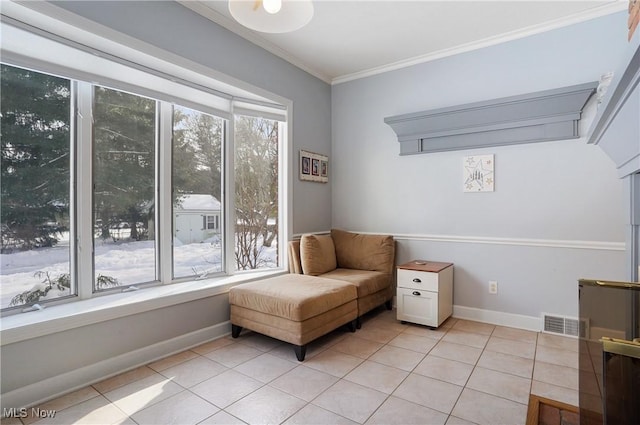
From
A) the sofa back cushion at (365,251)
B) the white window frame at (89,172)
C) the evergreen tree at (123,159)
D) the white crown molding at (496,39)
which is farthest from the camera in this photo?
the sofa back cushion at (365,251)

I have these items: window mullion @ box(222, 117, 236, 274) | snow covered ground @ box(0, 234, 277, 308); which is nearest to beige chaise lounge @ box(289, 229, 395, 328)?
snow covered ground @ box(0, 234, 277, 308)

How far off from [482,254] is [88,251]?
3.35 m

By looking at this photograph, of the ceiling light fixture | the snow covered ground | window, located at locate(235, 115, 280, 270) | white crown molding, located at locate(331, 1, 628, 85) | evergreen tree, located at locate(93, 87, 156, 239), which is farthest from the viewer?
window, located at locate(235, 115, 280, 270)

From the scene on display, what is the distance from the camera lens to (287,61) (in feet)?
11.3

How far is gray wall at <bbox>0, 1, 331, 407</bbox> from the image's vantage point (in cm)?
185

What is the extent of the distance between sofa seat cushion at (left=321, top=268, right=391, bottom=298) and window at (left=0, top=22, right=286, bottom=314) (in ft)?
2.64

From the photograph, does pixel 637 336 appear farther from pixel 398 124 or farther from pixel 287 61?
pixel 287 61

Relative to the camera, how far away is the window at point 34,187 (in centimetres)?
192

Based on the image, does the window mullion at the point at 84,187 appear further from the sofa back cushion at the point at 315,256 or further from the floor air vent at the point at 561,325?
the floor air vent at the point at 561,325

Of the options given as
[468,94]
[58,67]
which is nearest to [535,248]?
[468,94]

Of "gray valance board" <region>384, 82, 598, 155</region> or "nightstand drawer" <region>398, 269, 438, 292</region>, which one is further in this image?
"nightstand drawer" <region>398, 269, 438, 292</region>

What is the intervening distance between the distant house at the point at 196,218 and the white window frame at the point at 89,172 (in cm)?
9

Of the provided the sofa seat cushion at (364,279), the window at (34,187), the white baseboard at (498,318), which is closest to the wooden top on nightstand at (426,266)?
the sofa seat cushion at (364,279)

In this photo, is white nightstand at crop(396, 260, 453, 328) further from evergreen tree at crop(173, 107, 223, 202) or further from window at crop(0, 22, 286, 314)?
evergreen tree at crop(173, 107, 223, 202)
